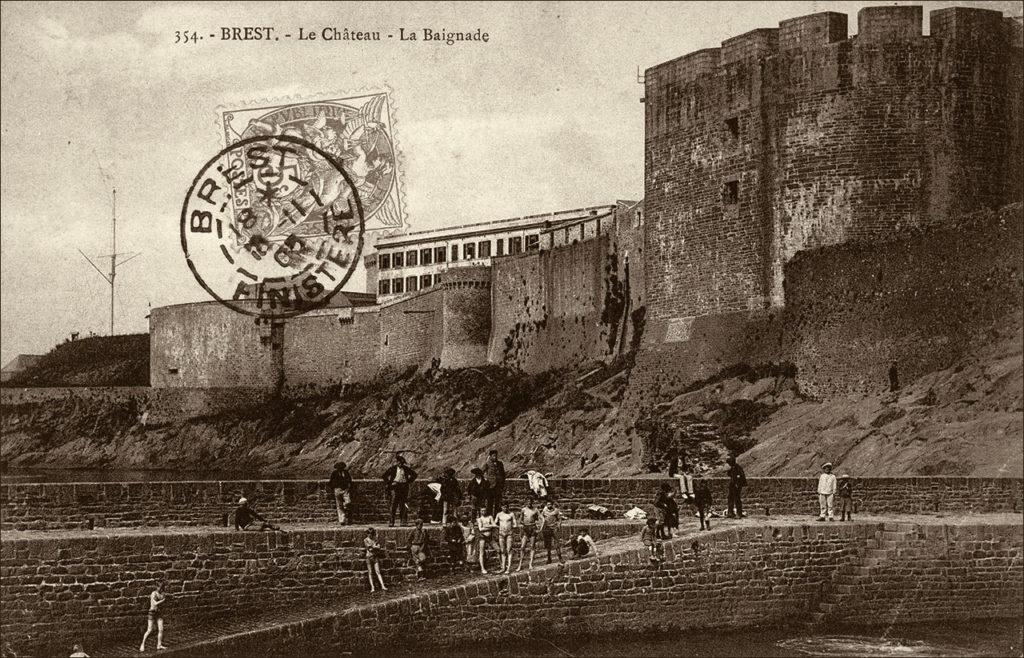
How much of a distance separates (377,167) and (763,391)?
1000 cm

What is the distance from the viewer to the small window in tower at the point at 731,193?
35.1 m

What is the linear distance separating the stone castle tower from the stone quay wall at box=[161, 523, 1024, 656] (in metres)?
14.2

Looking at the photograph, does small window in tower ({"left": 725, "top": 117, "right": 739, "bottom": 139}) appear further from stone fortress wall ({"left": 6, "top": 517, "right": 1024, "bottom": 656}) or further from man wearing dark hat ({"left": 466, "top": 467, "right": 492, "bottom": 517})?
man wearing dark hat ({"left": 466, "top": 467, "right": 492, "bottom": 517})

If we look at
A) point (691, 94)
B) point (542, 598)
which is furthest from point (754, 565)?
point (691, 94)

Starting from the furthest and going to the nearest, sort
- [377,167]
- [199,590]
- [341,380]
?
[341,380]
[377,167]
[199,590]

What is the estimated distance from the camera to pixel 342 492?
19.2 metres

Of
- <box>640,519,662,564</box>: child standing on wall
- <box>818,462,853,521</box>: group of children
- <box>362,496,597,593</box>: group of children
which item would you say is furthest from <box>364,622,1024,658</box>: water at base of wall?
<box>818,462,853,521</box>: group of children

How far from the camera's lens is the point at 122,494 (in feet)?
61.8

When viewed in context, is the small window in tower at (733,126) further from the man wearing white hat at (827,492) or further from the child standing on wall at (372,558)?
the child standing on wall at (372,558)

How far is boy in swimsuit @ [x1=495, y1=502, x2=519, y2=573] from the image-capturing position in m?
18.0

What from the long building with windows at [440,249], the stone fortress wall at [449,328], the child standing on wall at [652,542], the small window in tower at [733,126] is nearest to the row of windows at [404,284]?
the long building with windows at [440,249]

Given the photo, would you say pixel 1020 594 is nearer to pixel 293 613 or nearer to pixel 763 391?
pixel 293 613

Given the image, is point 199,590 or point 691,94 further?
point 691,94

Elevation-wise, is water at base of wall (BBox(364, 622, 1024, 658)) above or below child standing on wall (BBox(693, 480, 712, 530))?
below
